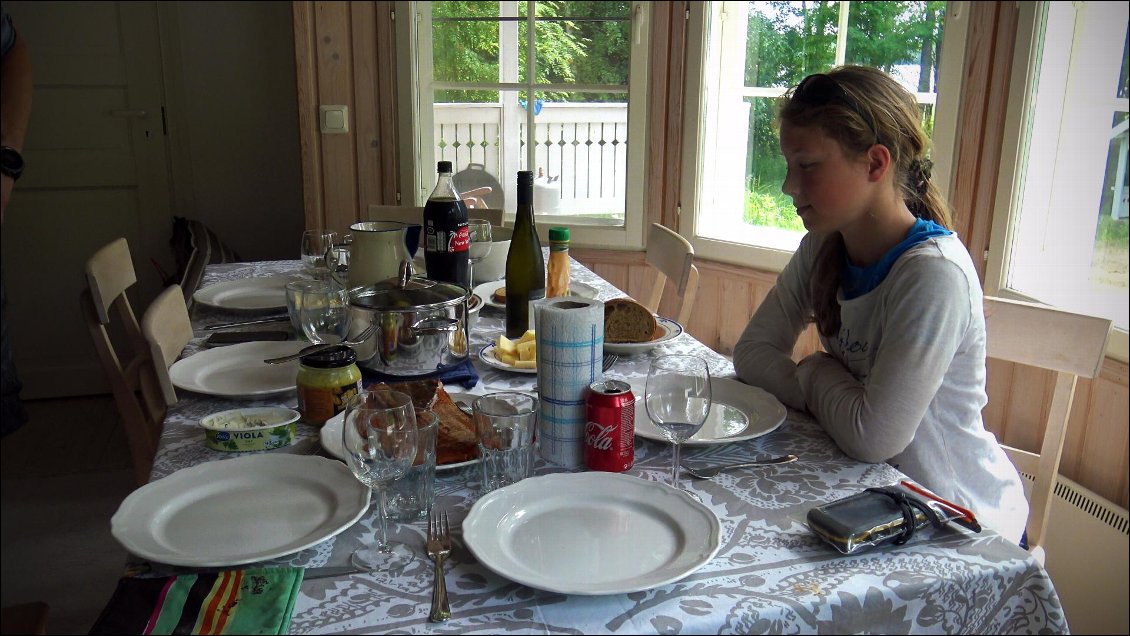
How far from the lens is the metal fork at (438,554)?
0.78 metres

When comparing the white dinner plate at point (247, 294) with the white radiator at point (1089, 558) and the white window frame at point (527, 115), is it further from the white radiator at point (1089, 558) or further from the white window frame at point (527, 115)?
the white radiator at point (1089, 558)

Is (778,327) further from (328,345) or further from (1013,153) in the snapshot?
(1013,153)

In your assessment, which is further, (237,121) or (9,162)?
(237,121)

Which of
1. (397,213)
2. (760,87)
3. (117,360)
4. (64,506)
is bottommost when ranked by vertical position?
(64,506)

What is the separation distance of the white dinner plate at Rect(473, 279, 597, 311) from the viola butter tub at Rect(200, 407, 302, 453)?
2.53 feet

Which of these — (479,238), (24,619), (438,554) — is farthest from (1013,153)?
(24,619)

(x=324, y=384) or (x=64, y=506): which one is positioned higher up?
(x=324, y=384)

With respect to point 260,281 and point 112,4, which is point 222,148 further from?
point 260,281

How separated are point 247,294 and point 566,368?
118 centimetres

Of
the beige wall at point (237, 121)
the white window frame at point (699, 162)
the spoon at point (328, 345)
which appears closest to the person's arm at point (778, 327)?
the spoon at point (328, 345)

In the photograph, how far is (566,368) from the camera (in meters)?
1.07

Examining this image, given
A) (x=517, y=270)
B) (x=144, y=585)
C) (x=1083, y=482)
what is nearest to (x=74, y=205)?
(x=517, y=270)

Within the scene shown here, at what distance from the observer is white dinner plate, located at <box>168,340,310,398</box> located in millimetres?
1343

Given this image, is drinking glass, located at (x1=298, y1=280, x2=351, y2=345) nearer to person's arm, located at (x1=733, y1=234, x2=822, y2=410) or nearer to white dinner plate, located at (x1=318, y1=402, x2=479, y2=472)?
white dinner plate, located at (x1=318, y1=402, x2=479, y2=472)
